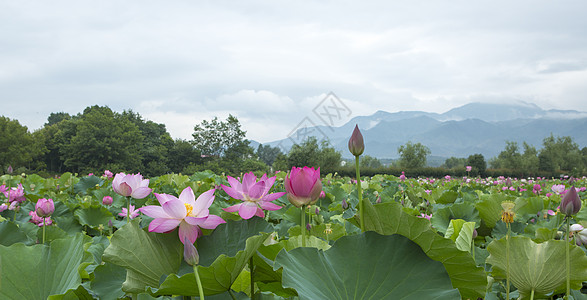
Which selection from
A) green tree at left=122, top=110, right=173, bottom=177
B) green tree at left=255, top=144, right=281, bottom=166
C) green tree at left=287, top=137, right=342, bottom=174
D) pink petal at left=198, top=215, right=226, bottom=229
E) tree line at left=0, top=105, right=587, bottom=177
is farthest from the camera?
green tree at left=255, top=144, right=281, bottom=166

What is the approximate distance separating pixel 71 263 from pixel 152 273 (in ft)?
0.71

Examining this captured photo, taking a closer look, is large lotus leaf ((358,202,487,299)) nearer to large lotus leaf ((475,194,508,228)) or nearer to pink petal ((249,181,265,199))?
pink petal ((249,181,265,199))

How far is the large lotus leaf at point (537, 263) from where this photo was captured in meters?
1.01

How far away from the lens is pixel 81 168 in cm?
3581

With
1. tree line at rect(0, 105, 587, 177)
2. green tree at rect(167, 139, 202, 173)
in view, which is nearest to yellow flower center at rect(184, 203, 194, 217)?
tree line at rect(0, 105, 587, 177)

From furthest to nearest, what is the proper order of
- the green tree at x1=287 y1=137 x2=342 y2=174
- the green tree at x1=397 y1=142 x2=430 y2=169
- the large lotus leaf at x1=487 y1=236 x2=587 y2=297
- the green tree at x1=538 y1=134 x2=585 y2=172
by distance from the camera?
1. the green tree at x1=397 y1=142 x2=430 y2=169
2. the green tree at x1=538 y1=134 x2=585 y2=172
3. the green tree at x1=287 y1=137 x2=342 y2=174
4. the large lotus leaf at x1=487 y1=236 x2=587 y2=297

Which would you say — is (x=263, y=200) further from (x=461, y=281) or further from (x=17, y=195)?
(x=17, y=195)

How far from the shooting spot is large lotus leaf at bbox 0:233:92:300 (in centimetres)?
75

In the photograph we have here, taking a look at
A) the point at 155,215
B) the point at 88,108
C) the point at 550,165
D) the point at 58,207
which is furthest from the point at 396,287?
the point at 550,165

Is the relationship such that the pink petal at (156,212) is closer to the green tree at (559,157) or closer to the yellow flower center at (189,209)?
the yellow flower center at (189,209)

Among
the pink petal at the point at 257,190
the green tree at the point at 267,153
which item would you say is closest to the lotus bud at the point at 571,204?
the pink petal at the point at 257,190

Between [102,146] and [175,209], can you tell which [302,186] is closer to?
[175,209]

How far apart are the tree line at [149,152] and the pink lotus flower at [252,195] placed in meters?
26.0

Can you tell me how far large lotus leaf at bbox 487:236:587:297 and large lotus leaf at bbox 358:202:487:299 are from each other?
270 mm
